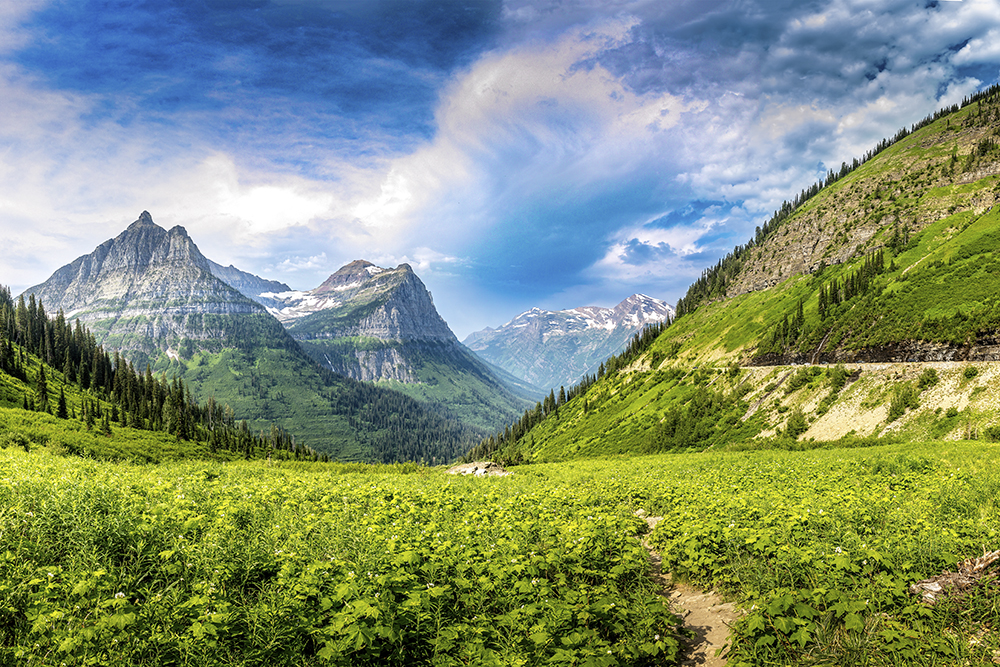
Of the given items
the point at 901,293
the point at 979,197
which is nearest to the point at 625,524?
the point at 901,293

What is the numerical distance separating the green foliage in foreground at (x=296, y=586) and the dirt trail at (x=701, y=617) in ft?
2.55

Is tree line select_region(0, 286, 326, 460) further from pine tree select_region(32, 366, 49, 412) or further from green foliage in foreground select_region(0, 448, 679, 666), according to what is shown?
Answer: green foliage in foreground select_region(0, 448, 679, 666)

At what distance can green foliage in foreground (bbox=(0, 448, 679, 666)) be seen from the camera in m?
5.69

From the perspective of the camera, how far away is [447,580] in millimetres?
8523

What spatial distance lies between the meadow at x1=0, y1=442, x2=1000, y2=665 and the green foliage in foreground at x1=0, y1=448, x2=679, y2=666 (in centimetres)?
4

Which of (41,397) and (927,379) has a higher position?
(41,397)

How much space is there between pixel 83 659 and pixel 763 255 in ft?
763

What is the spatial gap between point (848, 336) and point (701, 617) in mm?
102062

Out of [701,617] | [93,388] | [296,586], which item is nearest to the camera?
[296,586]

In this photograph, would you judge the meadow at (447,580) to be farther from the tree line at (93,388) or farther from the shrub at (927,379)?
the tree line at (93,388)

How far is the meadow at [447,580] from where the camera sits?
234 inches

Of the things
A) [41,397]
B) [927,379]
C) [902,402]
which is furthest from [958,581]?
[41,397]

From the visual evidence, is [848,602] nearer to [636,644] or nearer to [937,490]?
[636,644]

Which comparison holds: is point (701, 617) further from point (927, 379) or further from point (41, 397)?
point (41, 397)
